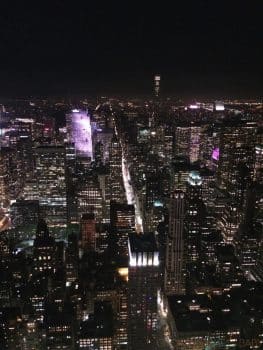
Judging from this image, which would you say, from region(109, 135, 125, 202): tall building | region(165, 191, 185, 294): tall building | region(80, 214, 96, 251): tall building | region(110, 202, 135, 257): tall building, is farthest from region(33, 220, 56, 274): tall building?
region(109, 135, 125, 202): tall building

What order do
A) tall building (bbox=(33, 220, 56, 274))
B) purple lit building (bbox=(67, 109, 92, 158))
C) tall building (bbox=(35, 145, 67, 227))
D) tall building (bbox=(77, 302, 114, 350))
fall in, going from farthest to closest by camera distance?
purple lit building (bbox=(67, 109, 92, 158)) → tall building (bbox=(35, 145, 67, 227)) → tall building (bbox=(33, 220, 56, 274)) → tall building (bbox=(77, 302, 114, 350))

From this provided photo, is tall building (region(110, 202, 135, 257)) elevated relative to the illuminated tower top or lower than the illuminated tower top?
lower

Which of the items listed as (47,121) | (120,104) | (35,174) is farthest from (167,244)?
(120,104)

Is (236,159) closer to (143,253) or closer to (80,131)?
(80,131)

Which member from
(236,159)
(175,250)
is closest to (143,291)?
(175,250)

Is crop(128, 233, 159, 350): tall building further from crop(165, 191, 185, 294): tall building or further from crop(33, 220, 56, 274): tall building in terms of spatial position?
crop(33, 220, 56, 274): tall building

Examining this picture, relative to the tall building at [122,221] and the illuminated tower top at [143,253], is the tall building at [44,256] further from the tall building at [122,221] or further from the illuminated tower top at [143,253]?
the illuminated tower top at [143,253]

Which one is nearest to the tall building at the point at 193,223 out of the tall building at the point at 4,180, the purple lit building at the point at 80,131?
the tall building at the point at 4,180
